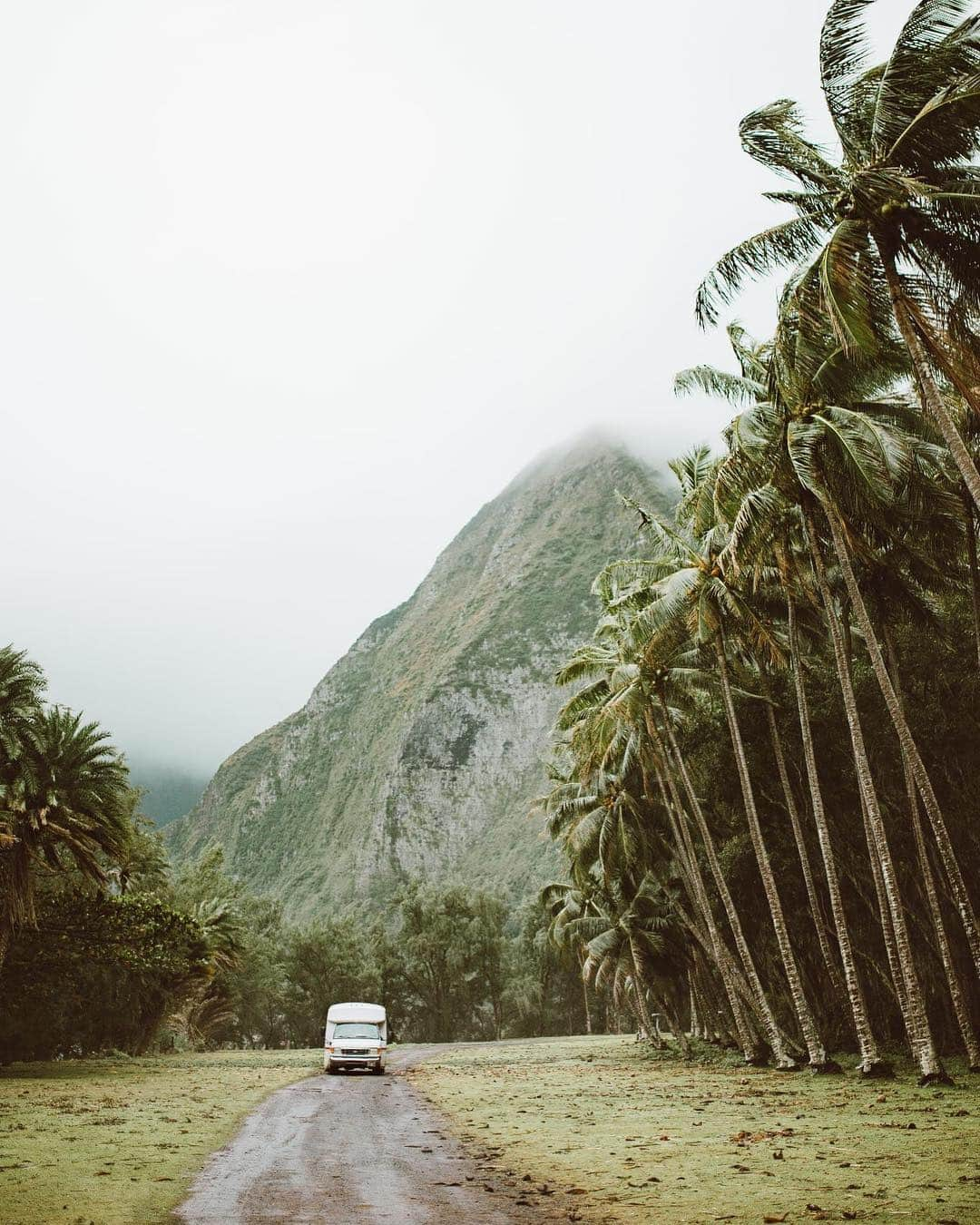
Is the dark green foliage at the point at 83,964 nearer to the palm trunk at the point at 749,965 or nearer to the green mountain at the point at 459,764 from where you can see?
the palm trunk at the point at 749,965

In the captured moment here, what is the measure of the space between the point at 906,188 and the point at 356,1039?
28602 millimetres

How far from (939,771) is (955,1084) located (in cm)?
842

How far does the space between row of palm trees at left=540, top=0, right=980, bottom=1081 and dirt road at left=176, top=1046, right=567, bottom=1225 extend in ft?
30.4

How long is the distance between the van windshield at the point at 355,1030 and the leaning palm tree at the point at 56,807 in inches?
375

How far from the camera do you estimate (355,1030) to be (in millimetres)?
30266

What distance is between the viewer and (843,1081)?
1769cm

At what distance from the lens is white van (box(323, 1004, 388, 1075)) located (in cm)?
2923

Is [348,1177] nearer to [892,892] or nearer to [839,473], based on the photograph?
[892,892]

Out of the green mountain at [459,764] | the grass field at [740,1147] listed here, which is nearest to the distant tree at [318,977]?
the green mountain at [459,764]

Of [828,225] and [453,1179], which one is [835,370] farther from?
[453,1179]

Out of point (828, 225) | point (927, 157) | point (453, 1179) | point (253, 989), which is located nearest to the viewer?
point (453, 1179)

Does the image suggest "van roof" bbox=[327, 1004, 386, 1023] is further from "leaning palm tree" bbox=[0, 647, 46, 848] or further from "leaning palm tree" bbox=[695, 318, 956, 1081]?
"leaning palm tree" bbox=[695, 318, 956, 1081]

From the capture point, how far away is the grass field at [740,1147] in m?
7.42

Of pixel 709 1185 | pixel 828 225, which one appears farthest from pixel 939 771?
pixel 709 1185
